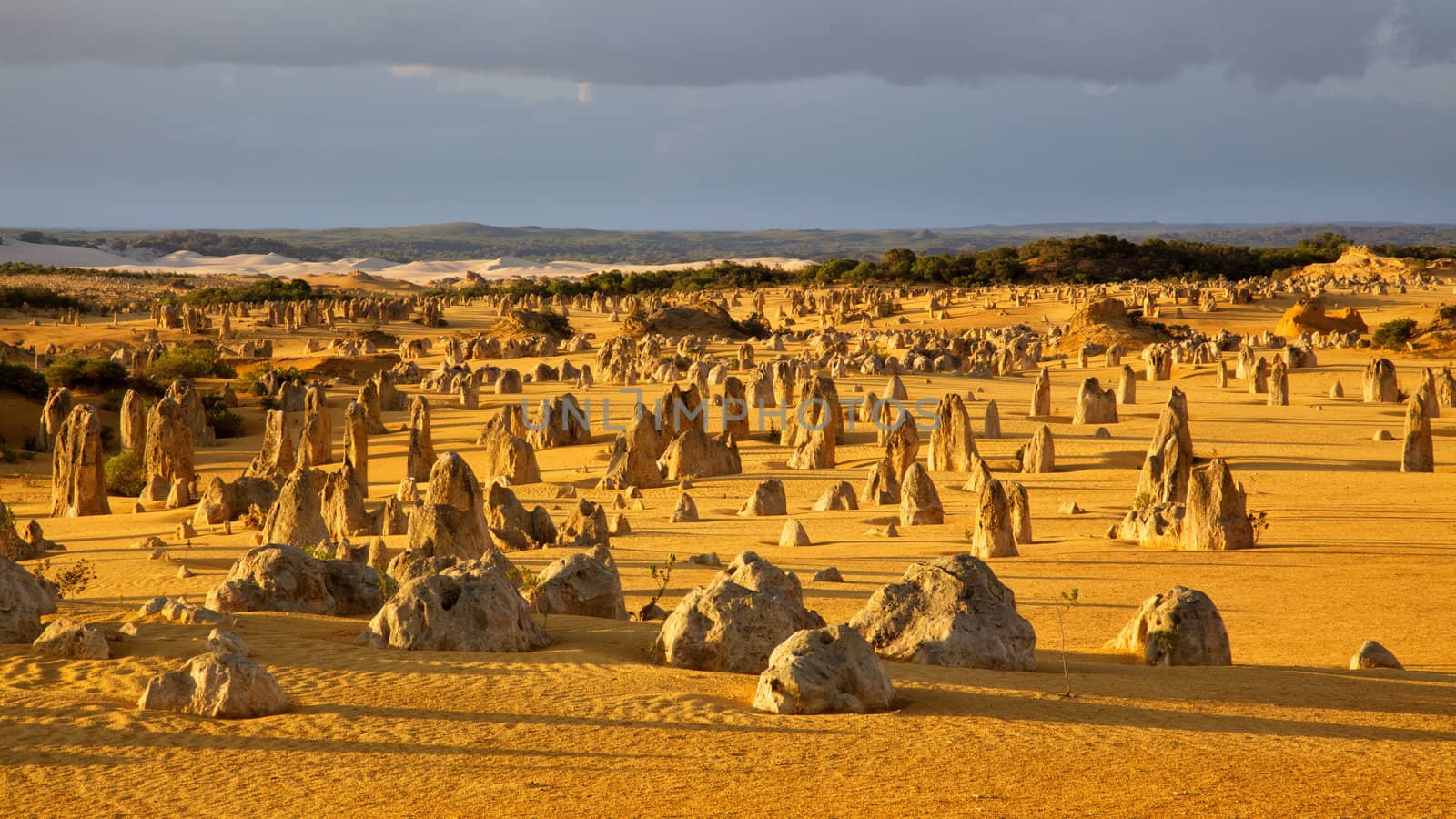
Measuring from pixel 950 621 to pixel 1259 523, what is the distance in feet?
25.3

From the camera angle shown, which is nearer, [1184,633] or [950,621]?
[950,621]

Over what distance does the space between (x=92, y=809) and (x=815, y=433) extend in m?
18.1

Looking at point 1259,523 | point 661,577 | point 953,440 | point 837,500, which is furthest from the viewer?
point 953,440

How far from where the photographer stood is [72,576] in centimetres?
1330

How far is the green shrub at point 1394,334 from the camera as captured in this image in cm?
4375

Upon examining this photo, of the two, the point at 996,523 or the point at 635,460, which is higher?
the point at 996,523

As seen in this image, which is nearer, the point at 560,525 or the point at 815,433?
the point at 560,525

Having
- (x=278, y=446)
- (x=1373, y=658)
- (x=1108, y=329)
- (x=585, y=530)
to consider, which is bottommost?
(x=278, y=446)

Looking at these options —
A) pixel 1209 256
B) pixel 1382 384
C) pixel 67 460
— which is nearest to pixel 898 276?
pixel 1209 256

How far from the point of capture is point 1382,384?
31.3 metres

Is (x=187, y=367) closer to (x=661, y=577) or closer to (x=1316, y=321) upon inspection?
(x=661, y=577)

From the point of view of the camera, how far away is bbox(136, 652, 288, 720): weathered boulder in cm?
738

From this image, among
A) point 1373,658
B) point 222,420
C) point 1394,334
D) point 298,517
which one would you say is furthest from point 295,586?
point 1394,334

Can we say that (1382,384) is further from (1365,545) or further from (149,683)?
(149,683)
